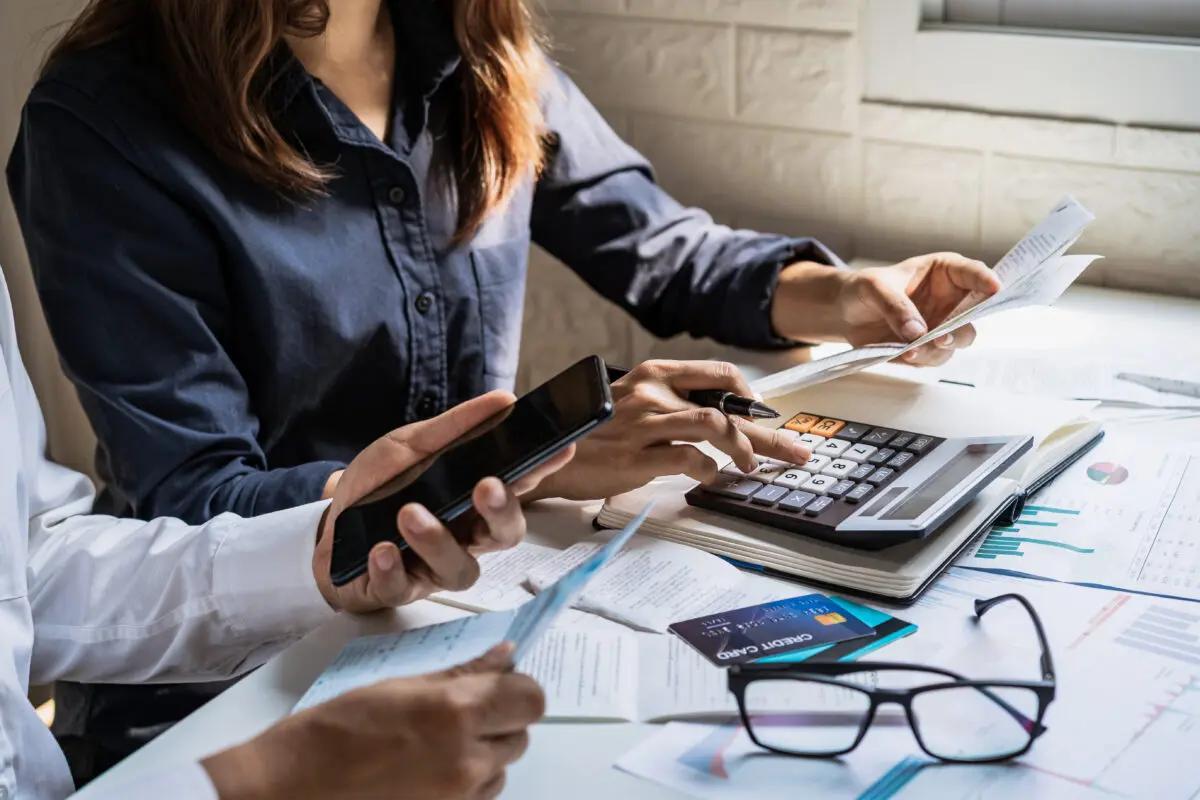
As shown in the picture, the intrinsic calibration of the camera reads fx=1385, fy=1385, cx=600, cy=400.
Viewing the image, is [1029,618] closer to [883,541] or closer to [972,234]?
[883,541]

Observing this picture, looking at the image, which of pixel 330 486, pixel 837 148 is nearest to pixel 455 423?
pixel 330 486

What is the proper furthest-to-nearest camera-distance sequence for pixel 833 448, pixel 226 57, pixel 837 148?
pixel 837 148 → pixel 226 57 → pixel 833 448

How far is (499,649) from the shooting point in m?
0.69

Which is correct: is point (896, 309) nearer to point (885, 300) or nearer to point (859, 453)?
point (885, 300)

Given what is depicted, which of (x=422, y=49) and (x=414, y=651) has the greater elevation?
(x=422, y=49)

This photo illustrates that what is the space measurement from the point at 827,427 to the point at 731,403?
8 centimetres

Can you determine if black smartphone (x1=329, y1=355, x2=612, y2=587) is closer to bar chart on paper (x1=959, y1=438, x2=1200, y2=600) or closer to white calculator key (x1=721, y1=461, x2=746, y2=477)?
white calculator key (x1=721, y1=461, x2=746, y2=477)

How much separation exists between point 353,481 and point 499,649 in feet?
0.80

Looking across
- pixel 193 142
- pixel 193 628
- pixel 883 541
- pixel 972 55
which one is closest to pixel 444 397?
pixel 193 142

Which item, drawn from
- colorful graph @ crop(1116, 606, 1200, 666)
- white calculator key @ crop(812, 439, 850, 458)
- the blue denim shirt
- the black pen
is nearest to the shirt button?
the blue denim shirt

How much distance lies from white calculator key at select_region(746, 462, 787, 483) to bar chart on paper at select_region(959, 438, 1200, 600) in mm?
140

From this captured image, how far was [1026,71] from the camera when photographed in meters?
1.45

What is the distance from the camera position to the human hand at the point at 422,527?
2.61 feet

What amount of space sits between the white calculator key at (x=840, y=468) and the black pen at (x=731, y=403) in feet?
0.18
